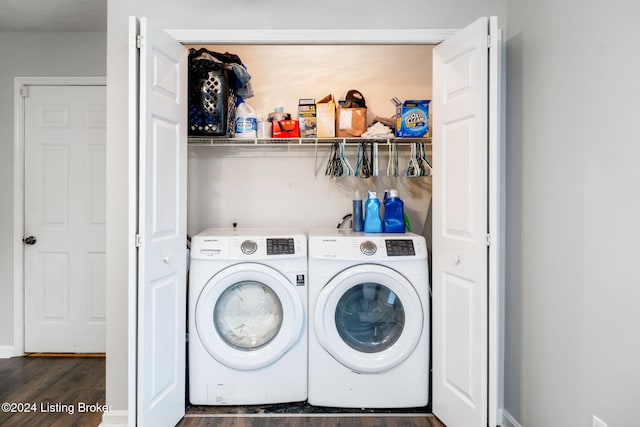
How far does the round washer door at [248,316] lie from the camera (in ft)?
7.93

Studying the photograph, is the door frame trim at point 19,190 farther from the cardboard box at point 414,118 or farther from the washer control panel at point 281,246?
the cardboard box at point 414,118

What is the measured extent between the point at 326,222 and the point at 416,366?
1169 millimetres

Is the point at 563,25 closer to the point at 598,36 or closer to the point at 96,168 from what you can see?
the point at 598,36

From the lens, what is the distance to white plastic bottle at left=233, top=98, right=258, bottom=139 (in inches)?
111

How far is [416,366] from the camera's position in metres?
2.46

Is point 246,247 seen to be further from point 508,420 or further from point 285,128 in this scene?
point 508,420

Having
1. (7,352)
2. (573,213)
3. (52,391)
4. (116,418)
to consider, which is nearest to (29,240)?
(7,352)

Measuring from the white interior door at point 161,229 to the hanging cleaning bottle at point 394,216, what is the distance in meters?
1.20

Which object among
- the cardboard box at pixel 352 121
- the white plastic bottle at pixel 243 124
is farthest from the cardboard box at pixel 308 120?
the white plastic bottle at pixel 243 124

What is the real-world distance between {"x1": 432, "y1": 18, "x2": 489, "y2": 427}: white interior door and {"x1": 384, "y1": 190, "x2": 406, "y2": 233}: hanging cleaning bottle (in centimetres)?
35

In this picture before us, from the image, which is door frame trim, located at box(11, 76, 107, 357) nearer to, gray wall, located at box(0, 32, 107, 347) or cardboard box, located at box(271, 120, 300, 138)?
gray wall, located at box(0, 32, 107, 347)

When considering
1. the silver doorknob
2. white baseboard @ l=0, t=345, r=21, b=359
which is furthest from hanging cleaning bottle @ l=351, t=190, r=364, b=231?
white baseboard @ l=0, t=345, r=21, b=359

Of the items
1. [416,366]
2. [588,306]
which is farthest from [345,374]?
[588,306]

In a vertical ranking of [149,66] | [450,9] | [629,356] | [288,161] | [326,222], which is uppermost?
[450,9]
